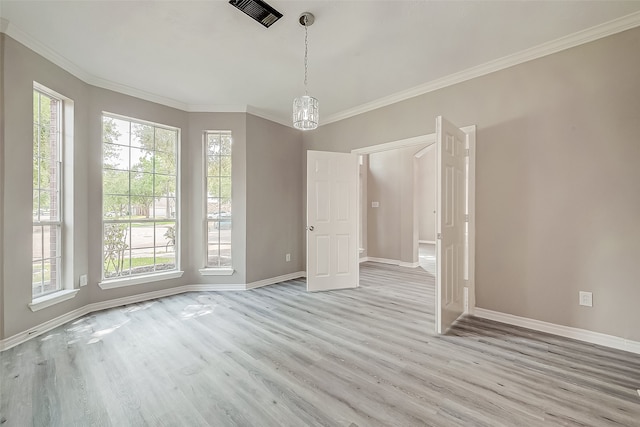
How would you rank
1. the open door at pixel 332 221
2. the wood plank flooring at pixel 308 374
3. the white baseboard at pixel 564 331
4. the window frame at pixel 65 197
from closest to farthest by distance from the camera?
the wood plank flooring at pixel 308 374 < the white baseboard at pixel 564 331 < the window frame at pixel 65 197 < the open door at pixel 332 221

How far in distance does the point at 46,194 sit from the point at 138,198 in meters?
0.93

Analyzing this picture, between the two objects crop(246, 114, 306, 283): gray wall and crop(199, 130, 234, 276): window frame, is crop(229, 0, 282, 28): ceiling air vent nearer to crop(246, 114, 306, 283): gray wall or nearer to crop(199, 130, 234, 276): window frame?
crop(246, 114, 306, 283): gray wall

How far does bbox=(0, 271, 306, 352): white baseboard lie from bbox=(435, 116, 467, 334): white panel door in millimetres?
2774

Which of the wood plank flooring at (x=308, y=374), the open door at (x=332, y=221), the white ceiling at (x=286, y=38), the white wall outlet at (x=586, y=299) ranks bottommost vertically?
the wood plank flooring at (x=308, y=374)

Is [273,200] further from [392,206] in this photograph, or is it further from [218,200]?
[392,206]

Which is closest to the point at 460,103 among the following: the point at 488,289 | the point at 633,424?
the point at 488,289

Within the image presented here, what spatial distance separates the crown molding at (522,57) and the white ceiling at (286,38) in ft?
0.14

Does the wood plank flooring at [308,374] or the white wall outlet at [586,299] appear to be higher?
the white wall outlet at [586,299]

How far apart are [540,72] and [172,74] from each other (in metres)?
4.06

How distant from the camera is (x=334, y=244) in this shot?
164 inches

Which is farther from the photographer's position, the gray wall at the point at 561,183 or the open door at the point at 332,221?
the open door at the point at 332,221

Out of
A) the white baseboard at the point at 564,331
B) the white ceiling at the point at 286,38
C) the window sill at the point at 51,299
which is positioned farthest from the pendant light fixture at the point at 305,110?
the window sill at the point at 51,299

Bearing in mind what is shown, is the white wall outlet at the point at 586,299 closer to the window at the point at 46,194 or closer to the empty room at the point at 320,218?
the empty room at the point at 320,218

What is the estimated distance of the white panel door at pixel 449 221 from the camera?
2543 millimetres
